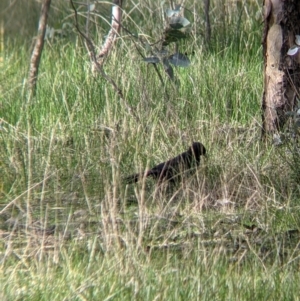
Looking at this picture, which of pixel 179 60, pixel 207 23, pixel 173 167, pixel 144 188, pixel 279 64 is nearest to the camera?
pixel 144 188

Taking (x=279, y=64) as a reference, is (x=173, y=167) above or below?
below

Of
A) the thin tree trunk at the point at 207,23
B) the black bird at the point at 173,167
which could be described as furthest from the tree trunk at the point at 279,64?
the thin tree trunk at the point at 207,23

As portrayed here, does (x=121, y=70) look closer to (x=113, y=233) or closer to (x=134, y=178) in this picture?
(x=134, y=178)

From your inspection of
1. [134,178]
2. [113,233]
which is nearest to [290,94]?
[134,178]

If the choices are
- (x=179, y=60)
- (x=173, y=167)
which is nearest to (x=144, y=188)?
Answer: (x=173, y=167)

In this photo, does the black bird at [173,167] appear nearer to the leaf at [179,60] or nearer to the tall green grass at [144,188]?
the tall green grass at [144,188]

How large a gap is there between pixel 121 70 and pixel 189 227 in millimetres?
2555

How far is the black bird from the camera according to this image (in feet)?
15.5

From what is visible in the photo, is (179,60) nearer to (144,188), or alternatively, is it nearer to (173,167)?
(173,167)

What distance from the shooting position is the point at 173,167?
190 inches

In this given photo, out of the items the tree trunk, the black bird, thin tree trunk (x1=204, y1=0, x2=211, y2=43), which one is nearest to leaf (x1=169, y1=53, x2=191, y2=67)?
the black bird

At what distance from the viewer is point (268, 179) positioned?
476 cm

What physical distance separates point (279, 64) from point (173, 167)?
48.3 inches

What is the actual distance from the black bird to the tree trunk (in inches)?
Result: 33.5
